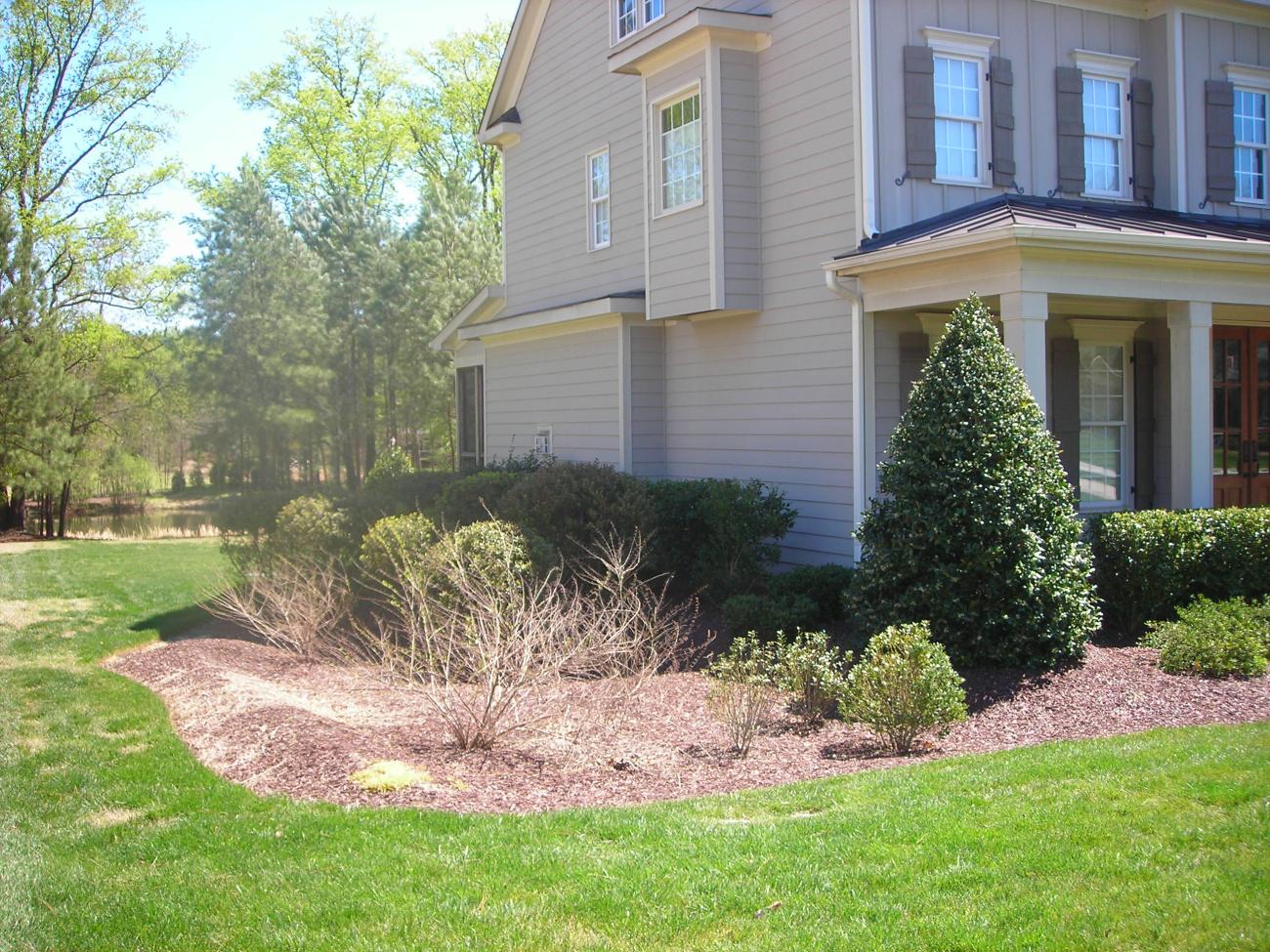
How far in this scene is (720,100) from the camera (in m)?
12.9

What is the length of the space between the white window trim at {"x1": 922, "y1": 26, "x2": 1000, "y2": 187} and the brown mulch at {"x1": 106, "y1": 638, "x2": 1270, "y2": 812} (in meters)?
5.28

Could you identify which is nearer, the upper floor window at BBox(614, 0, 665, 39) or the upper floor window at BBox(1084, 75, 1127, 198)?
the upper floor window at BBox(1084, 75, 1127, 198)

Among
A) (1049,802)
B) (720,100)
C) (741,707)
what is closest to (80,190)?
(720,100)

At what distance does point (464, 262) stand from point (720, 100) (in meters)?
20.2

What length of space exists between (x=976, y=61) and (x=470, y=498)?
7.33 metres

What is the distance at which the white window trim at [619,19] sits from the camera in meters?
15.1

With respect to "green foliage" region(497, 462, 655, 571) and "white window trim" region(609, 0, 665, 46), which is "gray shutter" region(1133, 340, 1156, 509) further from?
"white window trim" region(609, 0, 665, 46)

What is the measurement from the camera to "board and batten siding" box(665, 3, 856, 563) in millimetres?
11938

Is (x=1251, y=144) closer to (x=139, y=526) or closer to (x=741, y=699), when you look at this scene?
(x=741, y=699)

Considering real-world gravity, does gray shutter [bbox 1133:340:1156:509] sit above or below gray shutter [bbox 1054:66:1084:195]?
below

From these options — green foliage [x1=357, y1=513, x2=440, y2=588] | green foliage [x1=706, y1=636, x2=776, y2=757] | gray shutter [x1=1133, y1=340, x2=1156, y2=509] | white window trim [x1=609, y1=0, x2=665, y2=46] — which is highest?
white window trim [x1=609, y1=0, x2=665, y2=46]

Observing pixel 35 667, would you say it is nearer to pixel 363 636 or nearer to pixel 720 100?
pixel 363 636

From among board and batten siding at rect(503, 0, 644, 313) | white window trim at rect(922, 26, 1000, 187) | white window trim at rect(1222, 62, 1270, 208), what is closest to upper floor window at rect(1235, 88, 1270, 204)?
white window trim at rect(1222, 62, 1270, 208)

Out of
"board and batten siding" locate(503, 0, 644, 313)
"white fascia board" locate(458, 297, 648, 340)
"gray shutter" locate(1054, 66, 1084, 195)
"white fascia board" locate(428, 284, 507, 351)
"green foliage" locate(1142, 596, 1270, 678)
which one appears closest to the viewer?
"green foliage" locate(1142, 596, 1270, 678)
